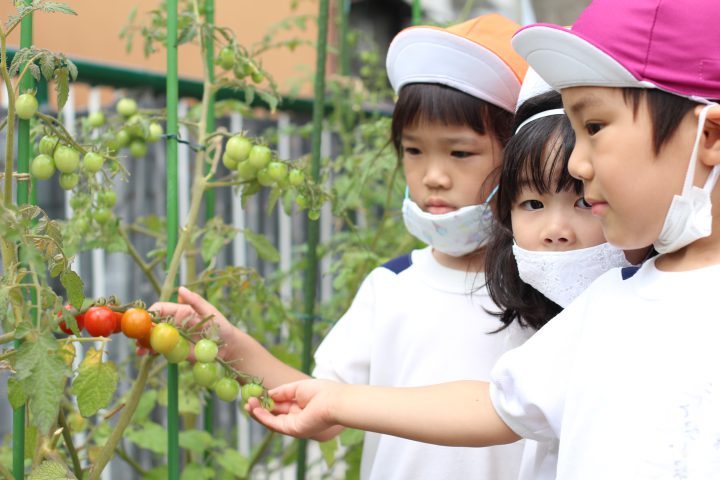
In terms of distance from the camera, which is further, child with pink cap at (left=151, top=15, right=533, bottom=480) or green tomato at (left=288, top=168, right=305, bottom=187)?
child with pink cap at (left=151, top=15, right=533, bottom=480)

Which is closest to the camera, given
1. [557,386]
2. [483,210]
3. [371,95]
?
[557,386]

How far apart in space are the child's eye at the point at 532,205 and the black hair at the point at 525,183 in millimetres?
17

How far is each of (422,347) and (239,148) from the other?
495 mm

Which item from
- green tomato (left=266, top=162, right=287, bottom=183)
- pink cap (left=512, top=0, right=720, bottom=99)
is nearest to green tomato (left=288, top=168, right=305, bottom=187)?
green tomato (left=266, top=162, right=287, bottom=183)

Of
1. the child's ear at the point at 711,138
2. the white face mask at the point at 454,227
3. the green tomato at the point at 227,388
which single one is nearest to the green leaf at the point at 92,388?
the green tomato at the point at 227,388

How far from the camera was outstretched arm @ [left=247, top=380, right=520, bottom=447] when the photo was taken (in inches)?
46.1

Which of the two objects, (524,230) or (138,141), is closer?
(524,230)

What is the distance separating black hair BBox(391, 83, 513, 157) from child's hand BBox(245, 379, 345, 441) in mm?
524

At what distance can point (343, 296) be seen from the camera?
97.7 inches

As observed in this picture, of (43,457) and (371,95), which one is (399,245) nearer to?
(371,95)

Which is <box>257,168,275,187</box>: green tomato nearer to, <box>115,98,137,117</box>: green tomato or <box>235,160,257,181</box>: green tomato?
<box>235,160,257,181</box>: green tomato

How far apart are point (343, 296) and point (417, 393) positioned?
128cm

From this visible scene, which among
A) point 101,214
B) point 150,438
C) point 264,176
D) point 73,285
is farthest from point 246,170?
point 150,438

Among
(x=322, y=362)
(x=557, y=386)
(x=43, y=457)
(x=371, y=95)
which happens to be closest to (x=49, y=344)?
(x=43, y=457)
